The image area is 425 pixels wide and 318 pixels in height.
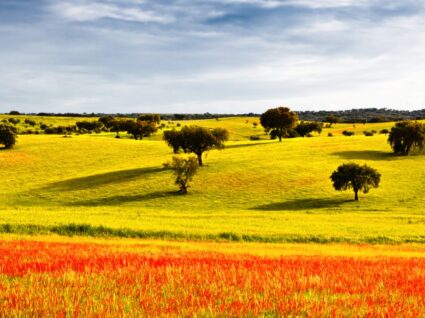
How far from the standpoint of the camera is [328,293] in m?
8.74

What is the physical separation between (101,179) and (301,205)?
3582 cm

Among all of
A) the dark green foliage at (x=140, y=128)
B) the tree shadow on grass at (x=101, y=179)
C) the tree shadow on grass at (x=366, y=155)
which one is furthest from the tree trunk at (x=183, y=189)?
the dark green foliage at (x=140, y=128)

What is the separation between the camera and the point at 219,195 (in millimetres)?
68500

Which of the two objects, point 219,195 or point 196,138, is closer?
point 219,195

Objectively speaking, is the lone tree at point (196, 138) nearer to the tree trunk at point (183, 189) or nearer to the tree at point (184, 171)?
the tree at point (184, 171)

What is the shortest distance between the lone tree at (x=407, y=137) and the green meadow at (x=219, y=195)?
3035mm

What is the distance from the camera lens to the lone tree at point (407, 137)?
94875 millimetres

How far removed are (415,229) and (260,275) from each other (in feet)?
102

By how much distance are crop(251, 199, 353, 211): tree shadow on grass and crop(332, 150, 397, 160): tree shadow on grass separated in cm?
3108

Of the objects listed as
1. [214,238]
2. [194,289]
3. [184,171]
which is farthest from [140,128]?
[194,289]

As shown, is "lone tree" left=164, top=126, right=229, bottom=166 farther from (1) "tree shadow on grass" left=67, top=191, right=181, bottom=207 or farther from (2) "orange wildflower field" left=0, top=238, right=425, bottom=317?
(2) "orange wildflower field" left=0, top=238, right=425, bottom=317

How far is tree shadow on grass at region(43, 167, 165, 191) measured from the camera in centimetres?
7588

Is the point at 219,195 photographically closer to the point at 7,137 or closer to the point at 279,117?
the point at 279,117

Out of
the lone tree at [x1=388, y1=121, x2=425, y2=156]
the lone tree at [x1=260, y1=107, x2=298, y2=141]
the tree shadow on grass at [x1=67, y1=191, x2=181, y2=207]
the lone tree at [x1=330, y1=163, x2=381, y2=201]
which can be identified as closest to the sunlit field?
the tree shadow on grass at [x1=67, y1=191, x2=181, y2=207]
